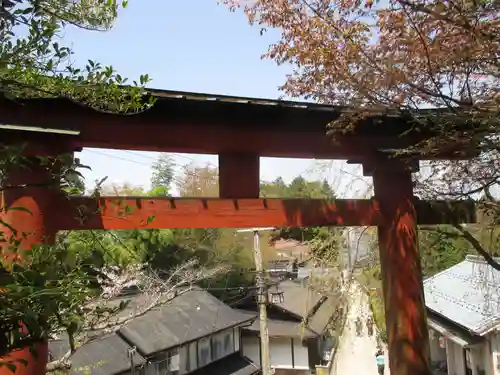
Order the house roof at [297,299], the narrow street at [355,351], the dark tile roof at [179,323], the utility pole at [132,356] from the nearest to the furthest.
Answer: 1. the utility pole at [132,356]
2. the dark tile roof at [179,323]
3. the narrow street at [355,351]
4. the house roof at [297,299]

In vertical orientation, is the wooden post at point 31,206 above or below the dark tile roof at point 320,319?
above

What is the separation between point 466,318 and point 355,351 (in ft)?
23.9

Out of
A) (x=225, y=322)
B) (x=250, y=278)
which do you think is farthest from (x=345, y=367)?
(x=250, y=278)

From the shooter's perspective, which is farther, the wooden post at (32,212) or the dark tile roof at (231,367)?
the dark tile roof at (231,367)

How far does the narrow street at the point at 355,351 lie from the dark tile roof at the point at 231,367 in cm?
282

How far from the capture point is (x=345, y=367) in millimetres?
14430

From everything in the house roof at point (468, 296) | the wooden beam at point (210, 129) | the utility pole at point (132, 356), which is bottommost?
the utility pole at point (132, 356)

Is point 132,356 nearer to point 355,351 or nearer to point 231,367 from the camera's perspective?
point 231,367

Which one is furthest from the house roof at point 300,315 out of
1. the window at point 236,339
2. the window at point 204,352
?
the window at point 204,352

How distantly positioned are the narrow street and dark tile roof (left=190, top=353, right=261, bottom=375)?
282cm

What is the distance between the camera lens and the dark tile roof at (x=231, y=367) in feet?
42.2

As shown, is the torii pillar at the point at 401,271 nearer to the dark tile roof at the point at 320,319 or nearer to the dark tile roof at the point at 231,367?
the dark tile roof at the point at 231,367

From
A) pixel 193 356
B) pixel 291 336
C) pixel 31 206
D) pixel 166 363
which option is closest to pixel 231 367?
pixel 193 356

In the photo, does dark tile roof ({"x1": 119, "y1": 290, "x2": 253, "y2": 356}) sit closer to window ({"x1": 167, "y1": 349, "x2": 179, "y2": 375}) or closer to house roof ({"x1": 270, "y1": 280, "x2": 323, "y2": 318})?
window ({"x1": 167, "y1": 349, "x2": 179, "y2": 375})
